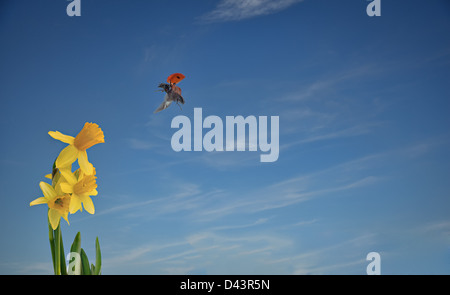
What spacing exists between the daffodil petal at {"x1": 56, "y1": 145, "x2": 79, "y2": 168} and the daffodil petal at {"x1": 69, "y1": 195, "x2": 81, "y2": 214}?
0.12 m

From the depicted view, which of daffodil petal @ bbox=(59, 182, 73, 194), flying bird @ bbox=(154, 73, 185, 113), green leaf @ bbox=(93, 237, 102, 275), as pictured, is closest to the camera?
daffodil petal @ bbox=(59, 182, 73, 194)

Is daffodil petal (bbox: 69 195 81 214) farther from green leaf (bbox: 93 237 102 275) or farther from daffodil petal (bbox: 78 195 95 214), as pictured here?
green leaf (bbox: 93 237 102 275)

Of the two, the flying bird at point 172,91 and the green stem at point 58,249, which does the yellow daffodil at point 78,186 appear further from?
the flying bird at point 172,91

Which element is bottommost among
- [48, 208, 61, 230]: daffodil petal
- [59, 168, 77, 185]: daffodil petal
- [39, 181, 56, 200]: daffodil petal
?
[48, 208, 61, 230]: daffodil petal

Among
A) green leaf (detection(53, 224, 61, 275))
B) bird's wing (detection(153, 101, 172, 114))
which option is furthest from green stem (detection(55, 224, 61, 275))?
bird's wing (detection(153, 101, 172, 114))

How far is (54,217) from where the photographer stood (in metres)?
1.39

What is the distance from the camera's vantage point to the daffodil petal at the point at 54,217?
1.38m

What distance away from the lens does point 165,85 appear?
225 centimetres

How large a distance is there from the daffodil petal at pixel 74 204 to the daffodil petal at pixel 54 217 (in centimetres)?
7

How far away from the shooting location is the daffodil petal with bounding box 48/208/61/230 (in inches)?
54.4
